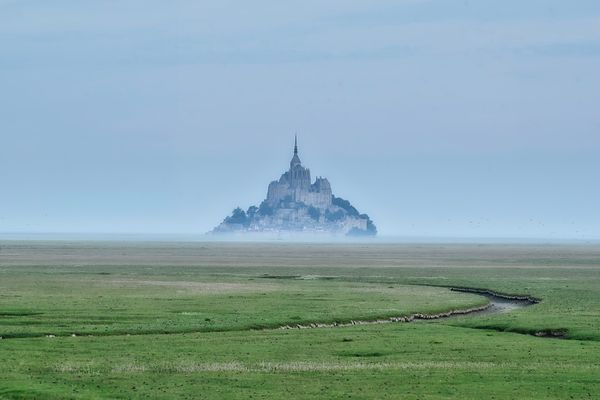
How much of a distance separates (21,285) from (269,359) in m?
61.2

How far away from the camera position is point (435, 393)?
39.7 m

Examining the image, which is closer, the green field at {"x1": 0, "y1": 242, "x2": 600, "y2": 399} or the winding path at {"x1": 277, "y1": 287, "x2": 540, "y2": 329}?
the green field at {"x1": 0, "y1": 242, "x2": 600, "y2": 399}

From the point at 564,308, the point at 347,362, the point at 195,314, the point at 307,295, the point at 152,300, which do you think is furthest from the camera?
the point at 307,295

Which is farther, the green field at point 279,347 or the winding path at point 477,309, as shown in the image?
the winding path at point 477,309

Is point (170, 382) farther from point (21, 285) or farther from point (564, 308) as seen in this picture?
point (21, 285)

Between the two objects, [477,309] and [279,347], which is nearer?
[279,347]

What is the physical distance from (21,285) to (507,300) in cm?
4667

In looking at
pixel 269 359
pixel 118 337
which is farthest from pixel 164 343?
pixel 269 359

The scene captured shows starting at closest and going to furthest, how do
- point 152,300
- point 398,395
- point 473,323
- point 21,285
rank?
point 398,395
point 473,323
point 152,300
point 21,285

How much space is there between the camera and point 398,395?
3919 centimetres

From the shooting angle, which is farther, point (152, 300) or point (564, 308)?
point (152, 300)

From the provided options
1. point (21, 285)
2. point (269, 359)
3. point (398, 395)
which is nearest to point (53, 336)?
point (269, 359)

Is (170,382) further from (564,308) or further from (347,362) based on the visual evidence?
(564,308)

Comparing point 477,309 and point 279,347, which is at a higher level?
point 477,309
